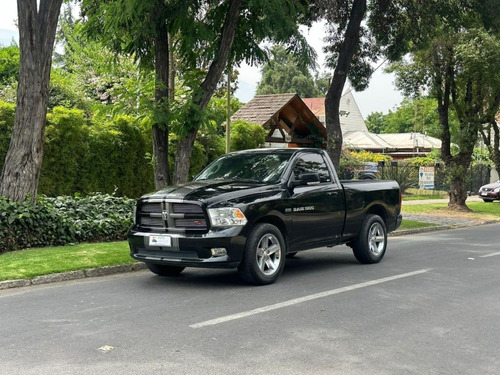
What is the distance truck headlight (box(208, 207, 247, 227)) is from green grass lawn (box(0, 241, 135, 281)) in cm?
256

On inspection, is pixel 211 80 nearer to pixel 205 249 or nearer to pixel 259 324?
pixel 205 249

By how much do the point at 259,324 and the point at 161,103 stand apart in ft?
23.3

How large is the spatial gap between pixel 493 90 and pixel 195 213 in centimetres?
1917

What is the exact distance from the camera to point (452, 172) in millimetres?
24594

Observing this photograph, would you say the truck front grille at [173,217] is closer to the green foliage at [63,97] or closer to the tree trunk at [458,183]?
the green foliage at [63,97]

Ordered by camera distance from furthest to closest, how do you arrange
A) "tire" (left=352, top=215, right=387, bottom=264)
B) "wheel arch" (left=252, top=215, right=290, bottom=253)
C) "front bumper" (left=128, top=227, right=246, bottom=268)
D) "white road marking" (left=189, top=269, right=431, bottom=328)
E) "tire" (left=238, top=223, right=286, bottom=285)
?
"tire" (left=352, top=215, right=387, bottom=264)
"wheel arch" (left=252, top=215, right=290, bottom=253)
"tire" (left=238, top=223, right=286, bottom=285)
"front bumper" (left=128, top=227, right=246, bottom=268)
"white road marking" (left=189, top=269, right=431, bottom=328)

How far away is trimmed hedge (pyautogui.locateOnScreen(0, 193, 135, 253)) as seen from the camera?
1034 cm

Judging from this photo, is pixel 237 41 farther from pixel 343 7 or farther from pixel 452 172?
pixel 452 172

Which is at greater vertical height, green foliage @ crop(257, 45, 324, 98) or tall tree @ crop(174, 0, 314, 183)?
green foliage @ crop(257, 45, 324, 98)

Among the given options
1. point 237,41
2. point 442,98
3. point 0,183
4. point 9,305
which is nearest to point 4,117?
point 0,183

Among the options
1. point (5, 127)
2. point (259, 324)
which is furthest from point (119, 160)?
point (259, 324)

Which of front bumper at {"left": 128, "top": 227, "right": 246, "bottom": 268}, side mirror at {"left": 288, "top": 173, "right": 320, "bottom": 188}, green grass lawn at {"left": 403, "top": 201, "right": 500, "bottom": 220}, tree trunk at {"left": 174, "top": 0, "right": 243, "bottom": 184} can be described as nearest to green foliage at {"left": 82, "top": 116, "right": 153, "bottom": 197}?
tree trunk at {"left": 174, "top": 0, "right": 243, "bottom": 184}

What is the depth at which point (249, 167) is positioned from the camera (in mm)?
9289

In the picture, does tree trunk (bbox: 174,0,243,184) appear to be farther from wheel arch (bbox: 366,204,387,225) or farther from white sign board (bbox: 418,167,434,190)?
white sign board (bbox: 418,167,434,190)
